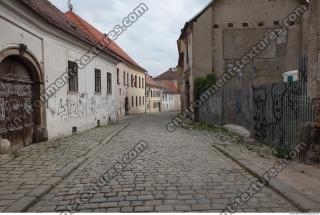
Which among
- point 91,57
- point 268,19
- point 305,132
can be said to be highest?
point 268,19

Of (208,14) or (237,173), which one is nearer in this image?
(237,173)

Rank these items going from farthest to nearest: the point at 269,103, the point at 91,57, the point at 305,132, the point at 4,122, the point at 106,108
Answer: the point at 106,108 → the point at 91,57 → the point at 269,103 → the point at 4,122 → the point at 305,132

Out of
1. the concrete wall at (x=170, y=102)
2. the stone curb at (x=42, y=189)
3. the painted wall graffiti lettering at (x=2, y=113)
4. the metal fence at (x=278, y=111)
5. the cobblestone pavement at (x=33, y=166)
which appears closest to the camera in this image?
the stone curb at (x=42, y=189)

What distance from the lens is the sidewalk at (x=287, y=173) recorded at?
4895 millimetres

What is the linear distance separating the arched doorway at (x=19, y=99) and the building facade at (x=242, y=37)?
13.1 metres

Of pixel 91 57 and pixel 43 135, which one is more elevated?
pixel 91 57

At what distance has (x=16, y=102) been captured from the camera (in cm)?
1024

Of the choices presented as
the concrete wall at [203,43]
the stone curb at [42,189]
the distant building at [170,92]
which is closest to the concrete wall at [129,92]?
the concrete wall at [203,43]

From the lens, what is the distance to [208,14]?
22.3 metres

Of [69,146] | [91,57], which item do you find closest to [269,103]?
[69,146]

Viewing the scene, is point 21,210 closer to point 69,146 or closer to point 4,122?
point 4,122

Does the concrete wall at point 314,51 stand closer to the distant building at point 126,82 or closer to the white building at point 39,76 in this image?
the white building at point 39,76

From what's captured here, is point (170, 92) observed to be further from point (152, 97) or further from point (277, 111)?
point (277, 111)

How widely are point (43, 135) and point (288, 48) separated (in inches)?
677
